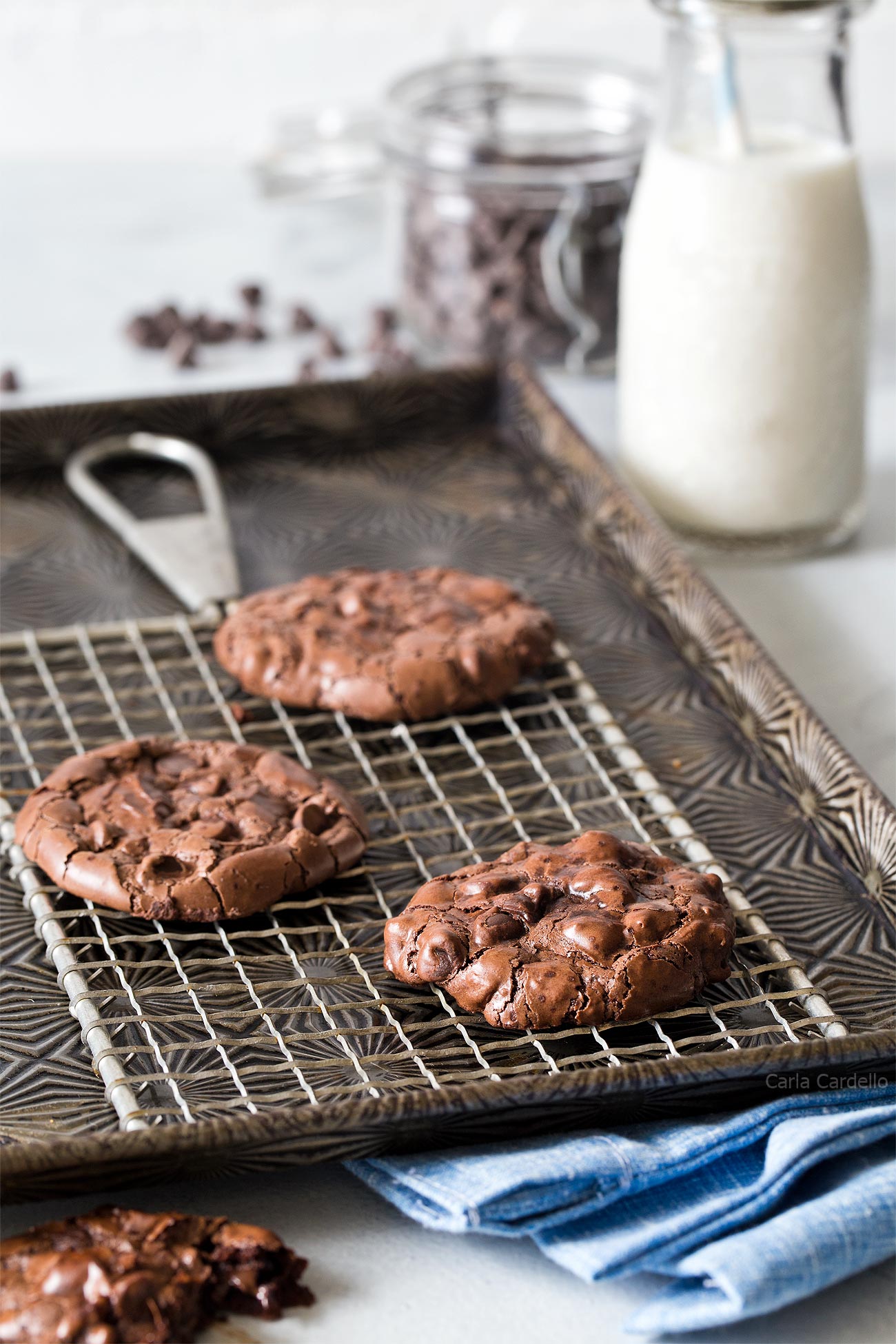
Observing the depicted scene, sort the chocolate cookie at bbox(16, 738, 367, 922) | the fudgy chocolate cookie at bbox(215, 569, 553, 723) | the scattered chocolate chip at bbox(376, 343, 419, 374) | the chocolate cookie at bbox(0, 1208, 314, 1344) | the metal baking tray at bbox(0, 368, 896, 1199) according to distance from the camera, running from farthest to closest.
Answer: the scattered chocolate chip at bbox(376, 343, 419, 374) → the fudgy chocolate cookie at bbox(215, 569, 553, 723) → the chocolate cookie at bbox(16, 738, 367, 922) → the metal baking tray at bbox(0, 368, 896, 1199) → the chocolate cookie at bbox(0, 1208, 314, 1344)

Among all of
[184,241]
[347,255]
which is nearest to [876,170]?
[347,255]

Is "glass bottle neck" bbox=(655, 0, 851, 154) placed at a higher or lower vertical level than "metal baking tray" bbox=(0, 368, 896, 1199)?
higher

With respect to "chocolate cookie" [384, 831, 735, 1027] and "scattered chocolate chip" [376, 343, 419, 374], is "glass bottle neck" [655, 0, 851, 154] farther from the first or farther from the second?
"chocolate cookie" [384, 831, 735, 1027]

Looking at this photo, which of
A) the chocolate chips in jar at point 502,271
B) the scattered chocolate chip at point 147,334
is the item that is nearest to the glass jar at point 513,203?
the chocolate chips in jar at point 502,271

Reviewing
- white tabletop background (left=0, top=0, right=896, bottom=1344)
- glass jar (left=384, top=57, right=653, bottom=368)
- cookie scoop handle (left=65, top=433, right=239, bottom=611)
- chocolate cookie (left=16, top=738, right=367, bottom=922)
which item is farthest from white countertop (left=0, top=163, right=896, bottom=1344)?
cookie scoop handle (left=65, top=433, right=239, bottom=611)

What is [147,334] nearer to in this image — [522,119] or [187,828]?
[522,119]

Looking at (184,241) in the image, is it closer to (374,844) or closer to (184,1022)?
(374,844)
